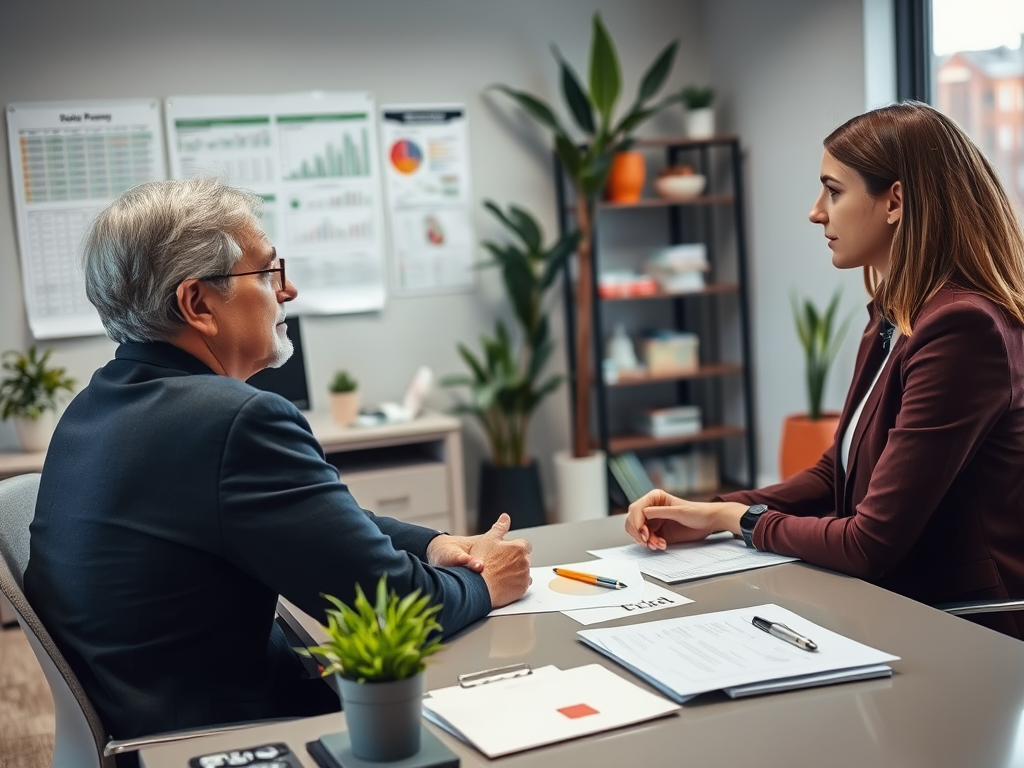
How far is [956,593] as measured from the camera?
5.55ft

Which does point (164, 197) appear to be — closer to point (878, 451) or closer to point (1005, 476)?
point (878, 451)

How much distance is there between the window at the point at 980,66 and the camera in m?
3.64

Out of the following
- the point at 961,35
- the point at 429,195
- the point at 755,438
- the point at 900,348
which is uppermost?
the point at 961,35

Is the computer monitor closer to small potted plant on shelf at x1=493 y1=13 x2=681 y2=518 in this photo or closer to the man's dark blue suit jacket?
small potted plant on shelf at x1=493 y1=13 x2=681 y2=518

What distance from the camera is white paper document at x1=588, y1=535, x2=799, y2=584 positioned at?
1653 millimetres

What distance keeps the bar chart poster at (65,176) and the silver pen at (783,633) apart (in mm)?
3364

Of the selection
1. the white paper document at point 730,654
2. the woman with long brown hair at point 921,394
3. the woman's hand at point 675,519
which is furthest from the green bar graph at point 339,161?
the white paper document at point 730,654

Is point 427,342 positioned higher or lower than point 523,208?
lower

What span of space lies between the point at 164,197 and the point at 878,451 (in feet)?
3.79

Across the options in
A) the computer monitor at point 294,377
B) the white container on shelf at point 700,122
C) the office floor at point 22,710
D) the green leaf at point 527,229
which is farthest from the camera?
the white container on shelf at point 700,122

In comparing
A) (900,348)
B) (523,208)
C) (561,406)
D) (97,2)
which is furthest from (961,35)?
(97,2)

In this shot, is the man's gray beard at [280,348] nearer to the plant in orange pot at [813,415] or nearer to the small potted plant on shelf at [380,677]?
the small potted plant on shelf at [380,677]

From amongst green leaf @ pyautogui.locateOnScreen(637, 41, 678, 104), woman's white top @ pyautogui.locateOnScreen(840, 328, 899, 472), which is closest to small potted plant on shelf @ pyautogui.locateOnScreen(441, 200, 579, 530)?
green leaf @ pyautogui.locateOnScreen(637, 41, 678, 104)

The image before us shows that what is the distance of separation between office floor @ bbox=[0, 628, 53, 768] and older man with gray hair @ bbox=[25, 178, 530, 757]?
1.58 meters
